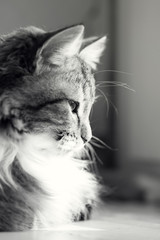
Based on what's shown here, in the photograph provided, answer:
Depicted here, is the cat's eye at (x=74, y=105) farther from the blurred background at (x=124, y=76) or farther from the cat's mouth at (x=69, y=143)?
the blurred background at (x=124, y=76)

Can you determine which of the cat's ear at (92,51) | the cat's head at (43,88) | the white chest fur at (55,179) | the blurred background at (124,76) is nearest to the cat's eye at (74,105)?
the cat's head at (43,88)

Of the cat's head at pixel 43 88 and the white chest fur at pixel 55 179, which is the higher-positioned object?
the cat's head at pixel 43 88

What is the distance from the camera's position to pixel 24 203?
120cm

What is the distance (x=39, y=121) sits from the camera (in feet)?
3.89

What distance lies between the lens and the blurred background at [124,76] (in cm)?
230

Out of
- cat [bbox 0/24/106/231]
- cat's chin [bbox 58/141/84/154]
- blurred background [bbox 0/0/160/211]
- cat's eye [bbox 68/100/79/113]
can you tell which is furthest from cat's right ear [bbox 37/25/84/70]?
blurred background [bbox 0/0/160/211]

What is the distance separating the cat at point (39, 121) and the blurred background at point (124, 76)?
3.10ft

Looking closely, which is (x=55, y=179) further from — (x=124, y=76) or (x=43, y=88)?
(x=124, y=76)

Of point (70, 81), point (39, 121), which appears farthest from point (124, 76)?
point (39, 121)

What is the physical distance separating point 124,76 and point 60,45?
141 centimetres

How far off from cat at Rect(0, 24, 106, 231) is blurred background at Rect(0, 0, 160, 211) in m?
0.95

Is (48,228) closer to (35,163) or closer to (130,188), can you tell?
(35,163)

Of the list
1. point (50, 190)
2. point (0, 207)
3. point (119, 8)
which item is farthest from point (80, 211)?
point (119, 8)

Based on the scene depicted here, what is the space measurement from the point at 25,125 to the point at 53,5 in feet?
4.75
